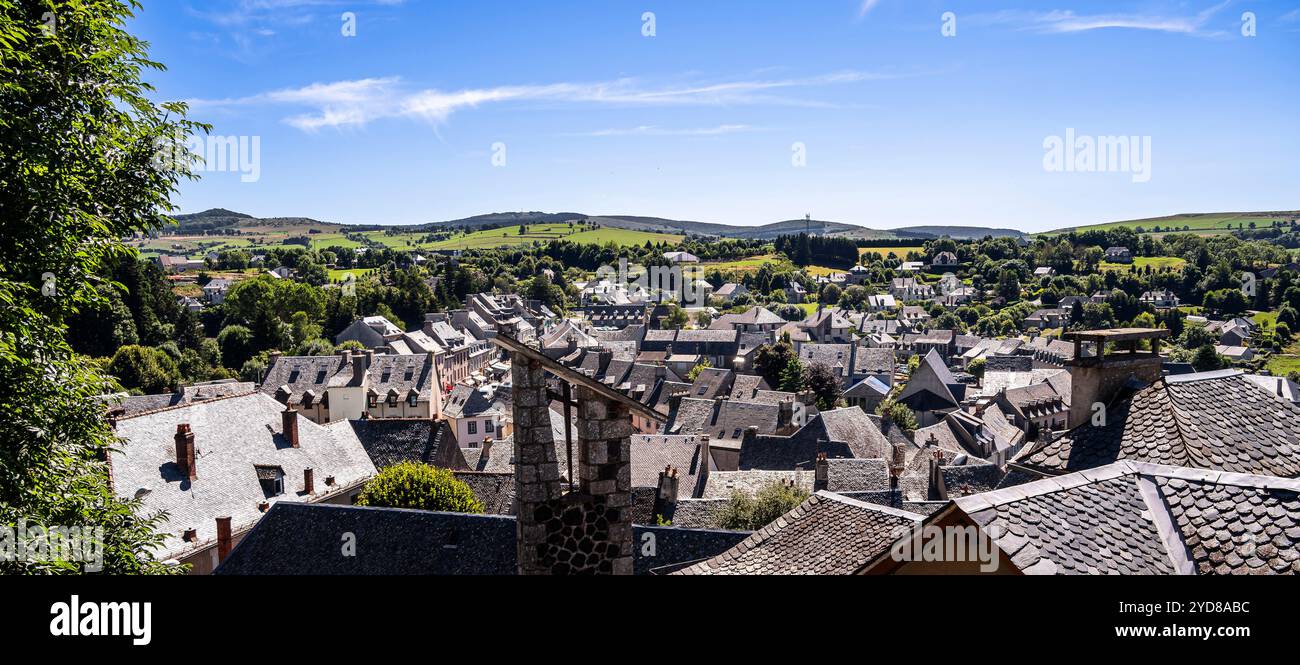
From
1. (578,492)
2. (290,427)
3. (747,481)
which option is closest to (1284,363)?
(747,481)

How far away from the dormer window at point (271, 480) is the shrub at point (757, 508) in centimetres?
1688

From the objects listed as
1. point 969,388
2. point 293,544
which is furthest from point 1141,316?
point 293,544

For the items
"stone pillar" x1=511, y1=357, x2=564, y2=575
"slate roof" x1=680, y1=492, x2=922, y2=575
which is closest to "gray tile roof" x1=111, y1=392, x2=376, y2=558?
"slate roof" x1=680, y1=492, x2=922, y2=575

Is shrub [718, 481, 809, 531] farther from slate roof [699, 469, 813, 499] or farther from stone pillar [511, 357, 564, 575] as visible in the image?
stone pillar [511, 357, 564, 575]

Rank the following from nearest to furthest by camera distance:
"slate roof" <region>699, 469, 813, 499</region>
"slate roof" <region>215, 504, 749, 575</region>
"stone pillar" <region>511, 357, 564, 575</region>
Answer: "stone pillar" <region>511, 357, 564, 575</region>
"slate roof" <region>215, 504, 749, 575</region>
"slate roof" <region>699, 469, 813, 499</region>

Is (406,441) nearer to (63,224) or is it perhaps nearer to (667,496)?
(667,496)

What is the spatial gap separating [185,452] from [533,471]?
86.3ft

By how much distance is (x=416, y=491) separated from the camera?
31.7 meters

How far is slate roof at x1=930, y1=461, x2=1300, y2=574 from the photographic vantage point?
27.1 ft

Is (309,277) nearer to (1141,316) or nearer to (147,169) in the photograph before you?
(1141,316)

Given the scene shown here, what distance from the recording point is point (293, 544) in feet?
85.3

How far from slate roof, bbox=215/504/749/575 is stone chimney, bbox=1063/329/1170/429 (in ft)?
39.4

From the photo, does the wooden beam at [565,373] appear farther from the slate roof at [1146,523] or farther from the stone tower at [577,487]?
the slate roof at [1146,523]

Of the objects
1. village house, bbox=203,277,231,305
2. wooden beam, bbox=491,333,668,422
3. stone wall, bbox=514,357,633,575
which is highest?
village house, bbox=203,277,231,305
